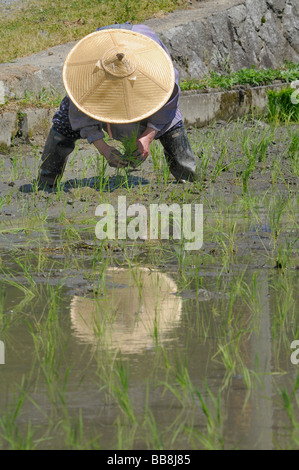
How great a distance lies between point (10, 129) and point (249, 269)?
386 cm

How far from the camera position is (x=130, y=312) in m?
3.05

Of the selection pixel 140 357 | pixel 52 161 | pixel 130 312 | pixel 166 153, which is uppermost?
pixel 166 153

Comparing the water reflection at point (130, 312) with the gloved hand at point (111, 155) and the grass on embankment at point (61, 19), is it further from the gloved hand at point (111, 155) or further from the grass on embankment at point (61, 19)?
the grass on embankment at point (61, 19)

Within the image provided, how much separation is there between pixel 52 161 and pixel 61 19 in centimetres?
617

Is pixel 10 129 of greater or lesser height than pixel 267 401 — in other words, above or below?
above

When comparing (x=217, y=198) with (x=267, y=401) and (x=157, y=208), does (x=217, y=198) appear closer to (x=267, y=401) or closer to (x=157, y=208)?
(x=157, y=208)

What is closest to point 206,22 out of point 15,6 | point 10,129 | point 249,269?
point 15,6

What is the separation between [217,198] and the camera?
548 cm

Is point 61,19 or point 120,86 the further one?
point 61,19

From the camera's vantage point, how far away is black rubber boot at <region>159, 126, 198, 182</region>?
5.62m
